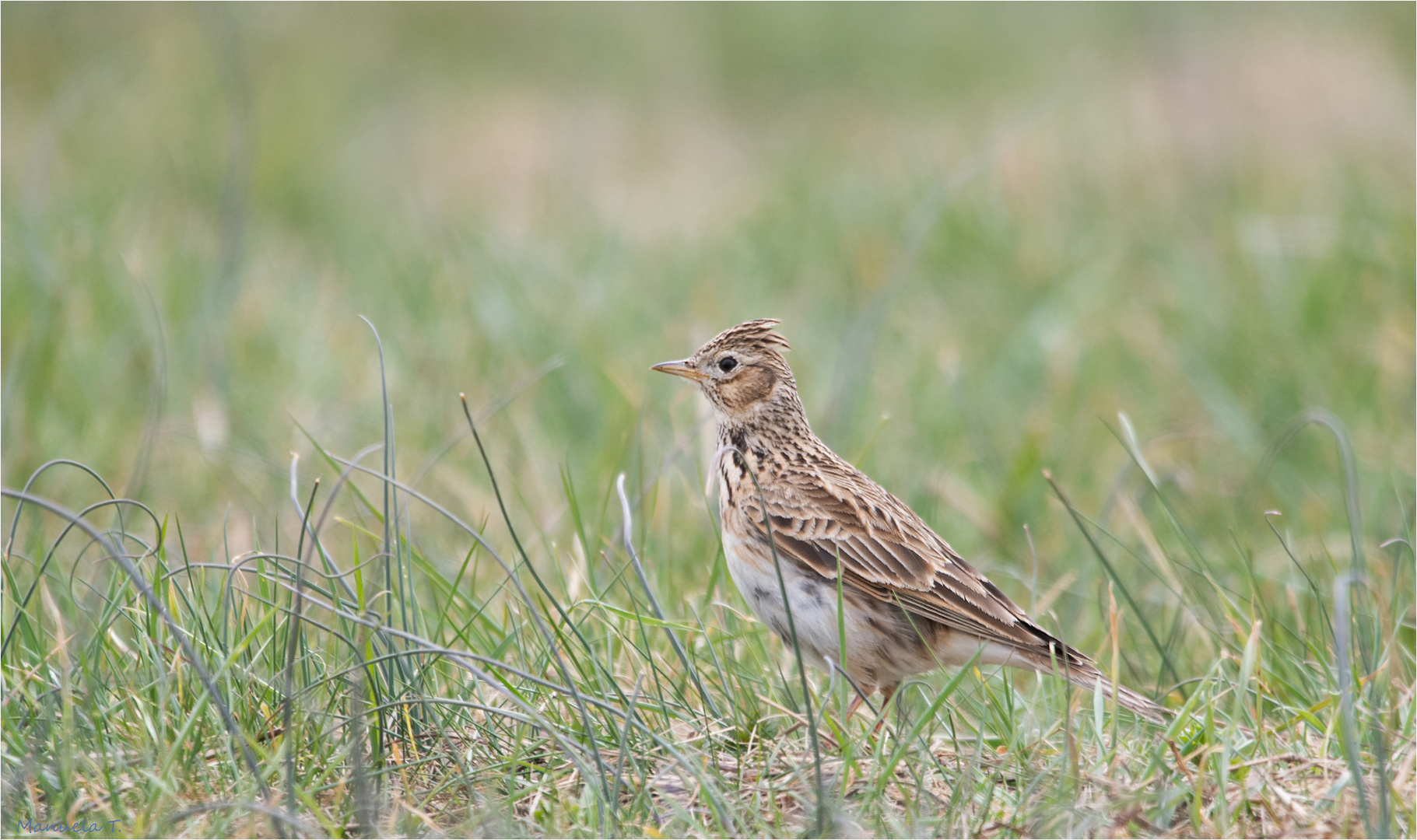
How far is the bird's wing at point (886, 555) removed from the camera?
4121 millimetres

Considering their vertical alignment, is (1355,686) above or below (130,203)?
below

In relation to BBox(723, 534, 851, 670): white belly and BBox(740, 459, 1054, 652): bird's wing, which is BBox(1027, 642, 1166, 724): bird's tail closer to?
BBox(740, 459, 1054, 652): bird's wing

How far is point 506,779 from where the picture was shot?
10.6ft

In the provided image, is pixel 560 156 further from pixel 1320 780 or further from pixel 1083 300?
pixel 1320 780

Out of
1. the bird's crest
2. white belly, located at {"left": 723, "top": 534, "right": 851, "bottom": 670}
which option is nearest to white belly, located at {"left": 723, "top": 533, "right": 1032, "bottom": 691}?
white belly, located at {"left": 723, "top": 534, "right": 851, "bottom": 670}

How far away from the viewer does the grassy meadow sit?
322cm

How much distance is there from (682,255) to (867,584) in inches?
231

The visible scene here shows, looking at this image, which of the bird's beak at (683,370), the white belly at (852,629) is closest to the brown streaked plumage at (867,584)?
the white belly at (852,629)

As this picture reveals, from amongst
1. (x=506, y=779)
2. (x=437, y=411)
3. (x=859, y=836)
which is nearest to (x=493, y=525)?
(x=437, y=411)

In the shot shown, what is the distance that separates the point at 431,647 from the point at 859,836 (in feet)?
3.45

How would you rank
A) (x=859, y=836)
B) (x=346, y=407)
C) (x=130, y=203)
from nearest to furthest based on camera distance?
1. (x=859, y=836)
2. (x=346, y=407)
3. (x=130, y=203)

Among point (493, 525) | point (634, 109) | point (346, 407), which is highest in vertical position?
point (634, 109)

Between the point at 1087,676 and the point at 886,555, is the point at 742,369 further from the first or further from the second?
the point at 1087,676

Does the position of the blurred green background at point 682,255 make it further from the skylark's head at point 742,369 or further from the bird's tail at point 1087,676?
the bird's tail at point 1087,676
